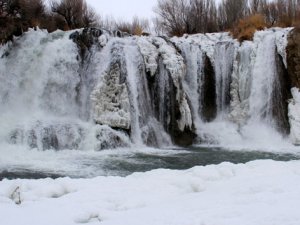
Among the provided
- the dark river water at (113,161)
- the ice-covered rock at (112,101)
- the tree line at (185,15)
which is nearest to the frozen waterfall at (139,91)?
the ice-covered rock at (112,101)

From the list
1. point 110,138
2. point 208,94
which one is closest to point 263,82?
point 208,94

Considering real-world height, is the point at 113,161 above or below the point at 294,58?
below

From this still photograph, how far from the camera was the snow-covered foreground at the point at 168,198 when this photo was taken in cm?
483

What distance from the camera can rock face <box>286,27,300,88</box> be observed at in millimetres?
17344

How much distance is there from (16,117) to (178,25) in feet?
56.4

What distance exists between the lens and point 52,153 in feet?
42.8

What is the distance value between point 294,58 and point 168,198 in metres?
12.9

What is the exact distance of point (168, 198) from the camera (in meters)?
6.05

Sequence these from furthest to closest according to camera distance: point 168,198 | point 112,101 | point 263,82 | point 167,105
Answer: point 263,82
point 167,105
point 112,101
point 168,198

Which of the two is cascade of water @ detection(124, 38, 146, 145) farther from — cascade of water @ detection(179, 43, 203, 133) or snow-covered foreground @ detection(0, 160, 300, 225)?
snow-covered foreground @ detection(0, 160, 300, 225)

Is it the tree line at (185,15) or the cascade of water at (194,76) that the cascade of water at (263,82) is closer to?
the cascade of water at (194,76)

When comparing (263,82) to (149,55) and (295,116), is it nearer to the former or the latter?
(295,116)

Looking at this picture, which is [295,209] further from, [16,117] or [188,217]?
[16,117]

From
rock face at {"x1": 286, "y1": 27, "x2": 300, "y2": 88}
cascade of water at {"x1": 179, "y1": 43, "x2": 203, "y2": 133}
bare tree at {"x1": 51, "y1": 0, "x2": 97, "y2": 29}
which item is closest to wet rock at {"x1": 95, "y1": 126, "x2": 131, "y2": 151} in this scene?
cascade of water at {"x1": 179, "y1": 43, "x2": 203, "y2": 133}
